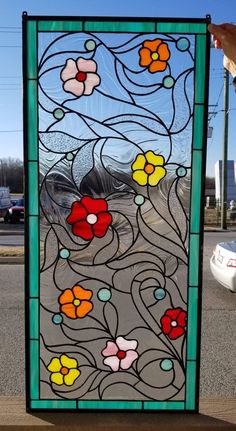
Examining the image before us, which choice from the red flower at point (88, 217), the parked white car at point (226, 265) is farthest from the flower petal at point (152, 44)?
the parked white car at point (226, 265)

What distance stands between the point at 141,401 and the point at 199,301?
2.16ft

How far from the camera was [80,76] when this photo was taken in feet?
7.59

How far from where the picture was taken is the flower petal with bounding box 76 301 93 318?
2418 millimetres

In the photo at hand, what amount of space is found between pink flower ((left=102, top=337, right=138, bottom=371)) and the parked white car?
3.93 m

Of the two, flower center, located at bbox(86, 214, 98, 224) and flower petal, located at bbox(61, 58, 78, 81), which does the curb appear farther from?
flower petal, located at bbox(61, 58, 78, 81)

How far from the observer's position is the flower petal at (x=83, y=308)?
242 cm

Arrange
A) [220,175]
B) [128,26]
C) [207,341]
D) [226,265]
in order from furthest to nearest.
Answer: [220,175] < [226,265] < [207,341] < [128,26]

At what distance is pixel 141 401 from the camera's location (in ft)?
8.00

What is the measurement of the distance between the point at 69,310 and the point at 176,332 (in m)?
0.61

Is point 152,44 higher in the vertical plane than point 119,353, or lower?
higher

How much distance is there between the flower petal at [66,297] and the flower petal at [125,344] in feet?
1.16

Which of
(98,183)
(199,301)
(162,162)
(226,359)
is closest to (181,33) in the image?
(162,162)

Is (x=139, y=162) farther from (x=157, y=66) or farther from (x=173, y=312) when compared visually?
(x=173, y=312)

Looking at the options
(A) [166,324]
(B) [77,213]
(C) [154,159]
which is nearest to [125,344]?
(A) [166,324]
